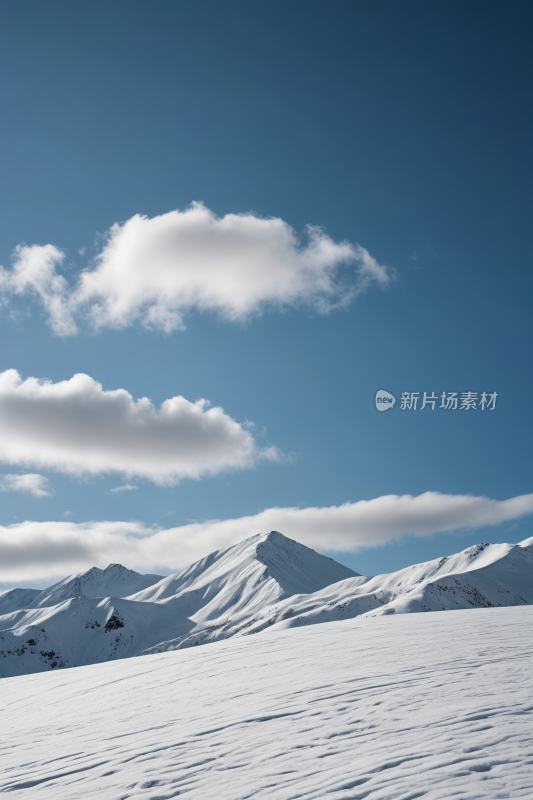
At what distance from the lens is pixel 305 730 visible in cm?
701

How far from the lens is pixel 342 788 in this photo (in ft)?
16.4

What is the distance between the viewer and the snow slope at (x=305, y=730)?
5191 millimetres

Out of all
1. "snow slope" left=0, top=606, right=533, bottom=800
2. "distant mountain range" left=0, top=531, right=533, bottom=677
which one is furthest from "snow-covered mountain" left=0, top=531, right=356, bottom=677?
"snow slope" left=0, top=606, right=533, bottom=800

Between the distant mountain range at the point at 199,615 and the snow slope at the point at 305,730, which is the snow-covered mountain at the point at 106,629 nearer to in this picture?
the distant mountain range at the point at 199,615

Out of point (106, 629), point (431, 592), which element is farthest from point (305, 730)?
point (106, 629)

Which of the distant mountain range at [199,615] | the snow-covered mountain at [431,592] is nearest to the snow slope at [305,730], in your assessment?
the snow-covered mountain at [431,592]

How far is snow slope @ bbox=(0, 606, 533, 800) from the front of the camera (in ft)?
17.0

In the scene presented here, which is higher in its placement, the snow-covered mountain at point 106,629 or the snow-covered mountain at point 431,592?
the snow-covered mountain at point 431,592

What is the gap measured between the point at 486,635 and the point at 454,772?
9.89 meters

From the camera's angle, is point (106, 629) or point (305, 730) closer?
point (305, 730)

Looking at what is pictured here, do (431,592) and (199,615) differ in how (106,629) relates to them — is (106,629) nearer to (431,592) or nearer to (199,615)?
(199,615)

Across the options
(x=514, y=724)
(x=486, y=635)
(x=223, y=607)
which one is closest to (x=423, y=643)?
(x=486, y=635)

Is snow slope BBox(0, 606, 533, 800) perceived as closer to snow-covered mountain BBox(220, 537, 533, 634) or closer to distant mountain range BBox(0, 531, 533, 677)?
snow-covered mountain BBox(220, 537, 533, 634)

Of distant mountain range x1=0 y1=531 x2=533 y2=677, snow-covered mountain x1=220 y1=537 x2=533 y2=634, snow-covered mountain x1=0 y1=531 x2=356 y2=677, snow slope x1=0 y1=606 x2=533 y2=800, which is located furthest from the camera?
snow-covered mountain x1=0 y1=531 x2=356 y2=677
